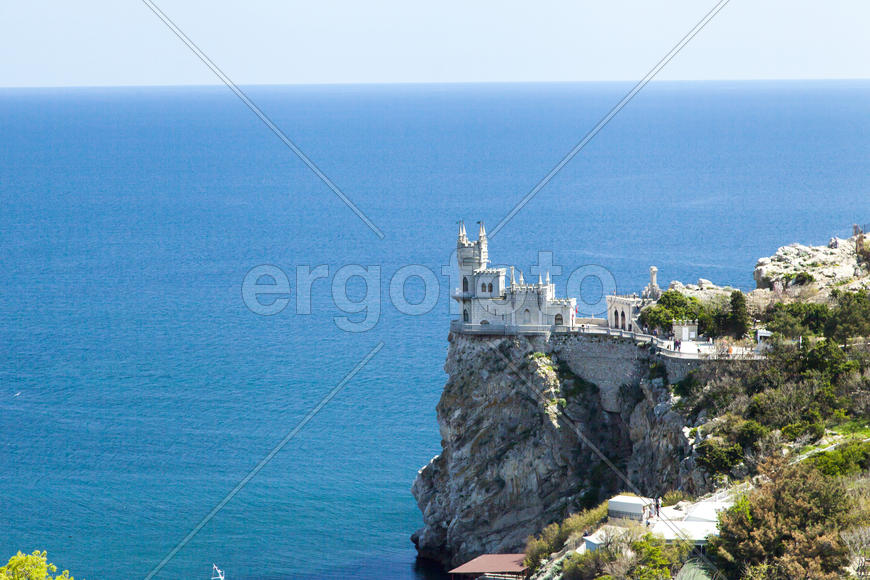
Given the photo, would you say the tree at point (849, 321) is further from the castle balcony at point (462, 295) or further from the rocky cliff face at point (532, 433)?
the castle balcony at point (462, 295)

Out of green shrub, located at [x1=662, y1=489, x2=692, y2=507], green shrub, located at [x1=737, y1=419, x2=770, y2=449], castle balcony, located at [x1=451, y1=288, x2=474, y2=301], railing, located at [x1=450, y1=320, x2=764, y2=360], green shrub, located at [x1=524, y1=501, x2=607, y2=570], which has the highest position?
castle balcony, located at [x1=451, y1=288, x2=474, y2=301]

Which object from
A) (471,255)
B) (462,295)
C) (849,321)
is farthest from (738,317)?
(462,295)

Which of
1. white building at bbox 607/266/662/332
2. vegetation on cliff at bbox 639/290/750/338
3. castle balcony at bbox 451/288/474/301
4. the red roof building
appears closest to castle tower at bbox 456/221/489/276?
castle balcony at bbox 451/288/474/301

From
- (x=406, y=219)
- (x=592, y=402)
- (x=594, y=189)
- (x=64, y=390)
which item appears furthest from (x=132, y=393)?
(x=594, y=189)

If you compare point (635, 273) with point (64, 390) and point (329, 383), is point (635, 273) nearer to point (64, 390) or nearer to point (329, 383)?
point (329, 383)

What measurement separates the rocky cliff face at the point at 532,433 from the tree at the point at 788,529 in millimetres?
19779

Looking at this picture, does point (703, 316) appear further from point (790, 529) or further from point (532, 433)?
point (790, 529)

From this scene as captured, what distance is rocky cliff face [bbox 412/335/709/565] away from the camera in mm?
70250

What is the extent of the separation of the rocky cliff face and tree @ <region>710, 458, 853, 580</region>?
1978 cm

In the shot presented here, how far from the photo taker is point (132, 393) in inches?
4102

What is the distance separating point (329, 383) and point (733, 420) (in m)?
51.2

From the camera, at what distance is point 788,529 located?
4638 centimetres

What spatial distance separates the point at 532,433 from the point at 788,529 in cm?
2673

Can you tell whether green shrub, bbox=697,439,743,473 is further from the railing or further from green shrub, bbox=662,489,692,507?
the railing
